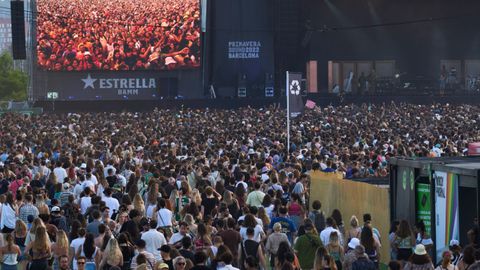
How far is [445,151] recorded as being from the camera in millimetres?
26422

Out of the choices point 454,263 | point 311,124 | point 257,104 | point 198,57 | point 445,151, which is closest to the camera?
point 454,263

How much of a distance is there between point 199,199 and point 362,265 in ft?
18.6

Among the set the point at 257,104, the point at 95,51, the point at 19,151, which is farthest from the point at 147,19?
the point at 19,151

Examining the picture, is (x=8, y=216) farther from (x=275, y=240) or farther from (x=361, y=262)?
(x=361, y=262)

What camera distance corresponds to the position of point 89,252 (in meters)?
14.3

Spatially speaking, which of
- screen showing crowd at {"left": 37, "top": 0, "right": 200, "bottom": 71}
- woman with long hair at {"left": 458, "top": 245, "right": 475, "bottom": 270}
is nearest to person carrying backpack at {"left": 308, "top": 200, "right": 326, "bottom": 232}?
woman with long hair at {"left": 458, "top": 245, "right": 475, "bottom": 270}

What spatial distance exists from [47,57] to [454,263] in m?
44.9

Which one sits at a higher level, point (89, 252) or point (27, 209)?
point (27, 209)

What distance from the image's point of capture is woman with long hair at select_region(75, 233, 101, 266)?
1427cm

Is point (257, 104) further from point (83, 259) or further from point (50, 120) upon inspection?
point (83, 259)

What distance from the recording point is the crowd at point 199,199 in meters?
14.2

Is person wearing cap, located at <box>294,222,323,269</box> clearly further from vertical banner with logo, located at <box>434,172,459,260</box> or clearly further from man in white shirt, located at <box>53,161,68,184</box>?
man in white shirt, located at <box>53,161,68,184</box>

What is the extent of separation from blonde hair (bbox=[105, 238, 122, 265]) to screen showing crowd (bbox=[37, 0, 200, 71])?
42.9m

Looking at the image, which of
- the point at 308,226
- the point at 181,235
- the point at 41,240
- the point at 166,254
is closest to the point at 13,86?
the point at 181,235
